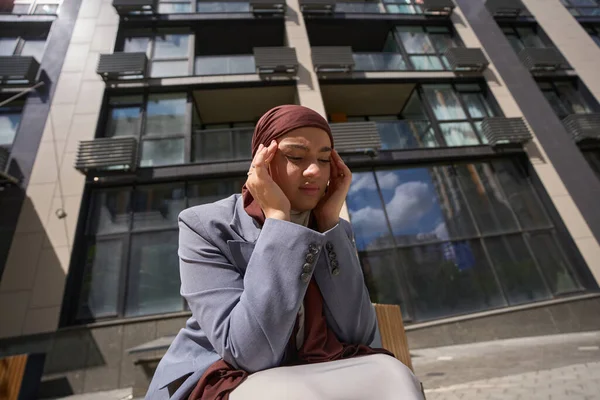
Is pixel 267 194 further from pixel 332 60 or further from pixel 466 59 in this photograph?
pixel 466 59

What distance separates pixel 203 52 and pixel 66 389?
39.9 ft

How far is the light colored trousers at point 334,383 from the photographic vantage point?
84cm

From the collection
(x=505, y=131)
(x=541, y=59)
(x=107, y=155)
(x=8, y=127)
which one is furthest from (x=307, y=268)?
(x=541, y=59)

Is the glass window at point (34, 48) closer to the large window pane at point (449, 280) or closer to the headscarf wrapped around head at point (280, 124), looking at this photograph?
the headscarf wrapped around head at point (280, 124)

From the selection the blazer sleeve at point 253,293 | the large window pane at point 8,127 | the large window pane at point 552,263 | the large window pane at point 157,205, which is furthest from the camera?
the large window pane at point 8,127

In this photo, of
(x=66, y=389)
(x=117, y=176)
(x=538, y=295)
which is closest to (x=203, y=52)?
(x=117, y=176)

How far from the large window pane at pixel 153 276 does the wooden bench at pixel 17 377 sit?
1.98m

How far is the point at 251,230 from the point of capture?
4.39 ft

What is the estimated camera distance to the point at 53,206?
24.3ft

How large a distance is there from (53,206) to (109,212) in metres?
1.24

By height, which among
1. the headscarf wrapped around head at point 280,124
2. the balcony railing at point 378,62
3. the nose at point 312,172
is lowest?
the nose at point 312,172

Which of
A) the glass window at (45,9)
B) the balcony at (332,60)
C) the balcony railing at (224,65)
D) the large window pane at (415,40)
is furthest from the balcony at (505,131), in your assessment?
the glass window at (45,9)

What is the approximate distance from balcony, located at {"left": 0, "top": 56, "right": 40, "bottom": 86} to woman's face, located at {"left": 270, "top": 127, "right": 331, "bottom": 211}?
1177 centimetres

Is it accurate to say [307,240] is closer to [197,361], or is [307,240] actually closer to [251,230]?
[251,230]
